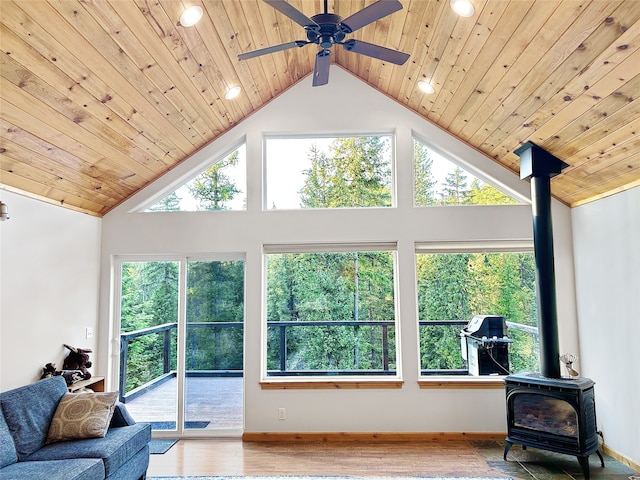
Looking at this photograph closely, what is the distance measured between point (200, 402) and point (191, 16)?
3574 millimetres

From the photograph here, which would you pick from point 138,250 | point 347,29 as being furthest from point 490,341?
point 138,250

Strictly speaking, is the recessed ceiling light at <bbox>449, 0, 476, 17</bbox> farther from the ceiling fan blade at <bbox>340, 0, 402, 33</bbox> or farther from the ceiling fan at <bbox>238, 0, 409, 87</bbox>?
the ceiling fan blade at <bbox>340, 0, 402, 33</bbox>

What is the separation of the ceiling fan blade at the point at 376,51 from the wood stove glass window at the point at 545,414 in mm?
2895

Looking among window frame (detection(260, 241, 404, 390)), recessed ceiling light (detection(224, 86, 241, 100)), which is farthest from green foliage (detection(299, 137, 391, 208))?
recessed ceiling light (detection(224, 86, 241, 100))

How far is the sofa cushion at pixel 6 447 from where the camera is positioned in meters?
2.64

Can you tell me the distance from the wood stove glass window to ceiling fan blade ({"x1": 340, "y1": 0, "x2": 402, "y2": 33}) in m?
3.17

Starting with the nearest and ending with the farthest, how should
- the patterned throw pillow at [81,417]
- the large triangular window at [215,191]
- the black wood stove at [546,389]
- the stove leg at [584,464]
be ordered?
the patterned throw pillow at [81,417] → the stove leg at [584,464] → the black wood stove at [546,389] → the large triangular window at [215,191]

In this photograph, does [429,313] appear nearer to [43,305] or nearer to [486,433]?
[486,433]

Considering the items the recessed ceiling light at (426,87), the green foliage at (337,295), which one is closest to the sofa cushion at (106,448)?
the green foliage at (337,295)

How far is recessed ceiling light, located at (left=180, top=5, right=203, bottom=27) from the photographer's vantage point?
106 inches

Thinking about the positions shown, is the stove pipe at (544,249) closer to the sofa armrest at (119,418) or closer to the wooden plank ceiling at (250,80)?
the wooden plank ceiling at (250,80)

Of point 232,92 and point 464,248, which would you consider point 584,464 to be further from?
point 232,92

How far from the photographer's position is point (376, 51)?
2553 millimetres

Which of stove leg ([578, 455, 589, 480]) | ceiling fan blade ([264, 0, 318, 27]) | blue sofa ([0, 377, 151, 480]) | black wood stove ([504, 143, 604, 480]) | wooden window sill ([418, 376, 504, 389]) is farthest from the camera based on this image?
wooden window sill ([418, 376, 504, 389])
